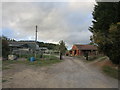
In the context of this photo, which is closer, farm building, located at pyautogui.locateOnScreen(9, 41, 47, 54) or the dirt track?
the dirt track

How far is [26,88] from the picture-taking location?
6.39 metres

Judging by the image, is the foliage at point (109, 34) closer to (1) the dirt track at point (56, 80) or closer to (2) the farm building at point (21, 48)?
(1) the dirt track at point (56, 80)

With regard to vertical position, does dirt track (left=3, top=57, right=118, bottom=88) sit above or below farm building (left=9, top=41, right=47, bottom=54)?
below

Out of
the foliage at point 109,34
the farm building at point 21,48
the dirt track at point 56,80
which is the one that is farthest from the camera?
the farm building at point 21,48

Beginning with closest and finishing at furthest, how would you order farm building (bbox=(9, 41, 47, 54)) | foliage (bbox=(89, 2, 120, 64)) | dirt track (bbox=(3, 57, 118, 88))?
dirt track (bbox=(3, 57, 118, 88)) → foliage (bbox=(89, 2, 120, 64)) → farm building (bbox=(9, 41, 47, 54))

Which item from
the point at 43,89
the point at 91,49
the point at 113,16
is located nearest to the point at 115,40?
the point at 113,16

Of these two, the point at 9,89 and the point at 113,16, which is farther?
the point at 113,16

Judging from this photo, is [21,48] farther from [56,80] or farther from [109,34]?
[56,80]

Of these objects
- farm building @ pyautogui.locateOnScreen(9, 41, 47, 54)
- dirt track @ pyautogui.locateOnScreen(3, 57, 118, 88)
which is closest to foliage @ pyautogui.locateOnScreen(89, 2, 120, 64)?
dirt track @ pyautogui.locateOnScreen(3, 57, 118, 88)

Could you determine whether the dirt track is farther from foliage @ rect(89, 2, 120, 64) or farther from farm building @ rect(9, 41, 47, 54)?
farm building @ rect(9, 41, 47, 54)

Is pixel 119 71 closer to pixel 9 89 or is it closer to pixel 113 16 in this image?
pixel 113 16

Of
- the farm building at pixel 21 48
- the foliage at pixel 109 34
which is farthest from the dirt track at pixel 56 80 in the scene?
the farm building at pixel 21 48

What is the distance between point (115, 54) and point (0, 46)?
19.7m

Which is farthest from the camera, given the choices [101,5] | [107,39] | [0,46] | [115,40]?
[0,46]
